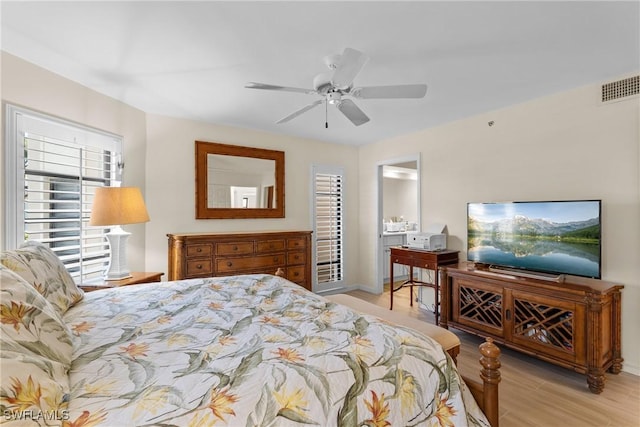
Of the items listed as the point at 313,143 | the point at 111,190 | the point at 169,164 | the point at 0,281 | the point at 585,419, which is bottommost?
the point at 585,419

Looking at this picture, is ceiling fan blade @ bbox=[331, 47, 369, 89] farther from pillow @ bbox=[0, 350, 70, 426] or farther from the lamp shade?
the lamp shade

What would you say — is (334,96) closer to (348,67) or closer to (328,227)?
(348,67)

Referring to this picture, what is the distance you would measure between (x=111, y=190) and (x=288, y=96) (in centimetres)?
181

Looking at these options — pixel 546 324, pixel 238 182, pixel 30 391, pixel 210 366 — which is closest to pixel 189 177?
pixel 238 182

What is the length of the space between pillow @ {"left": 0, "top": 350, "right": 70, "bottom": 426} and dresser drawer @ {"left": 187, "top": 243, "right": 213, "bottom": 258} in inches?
102

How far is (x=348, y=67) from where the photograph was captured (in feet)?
6.10

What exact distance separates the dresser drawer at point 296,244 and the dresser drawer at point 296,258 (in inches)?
3.3

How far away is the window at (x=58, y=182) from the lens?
7.41 feet

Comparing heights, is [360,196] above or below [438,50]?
below

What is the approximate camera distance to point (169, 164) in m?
3.71

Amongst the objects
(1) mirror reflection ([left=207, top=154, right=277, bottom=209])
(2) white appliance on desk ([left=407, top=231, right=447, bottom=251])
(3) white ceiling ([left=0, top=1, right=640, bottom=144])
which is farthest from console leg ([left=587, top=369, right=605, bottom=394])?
(1) mirror reflection ([left=207, top=154, right=277, bottom=209])

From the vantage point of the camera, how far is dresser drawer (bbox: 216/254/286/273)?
11.9ft

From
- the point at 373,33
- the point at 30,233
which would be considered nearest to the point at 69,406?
the point at 30,233

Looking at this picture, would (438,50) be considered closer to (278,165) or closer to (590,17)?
(590,17)
